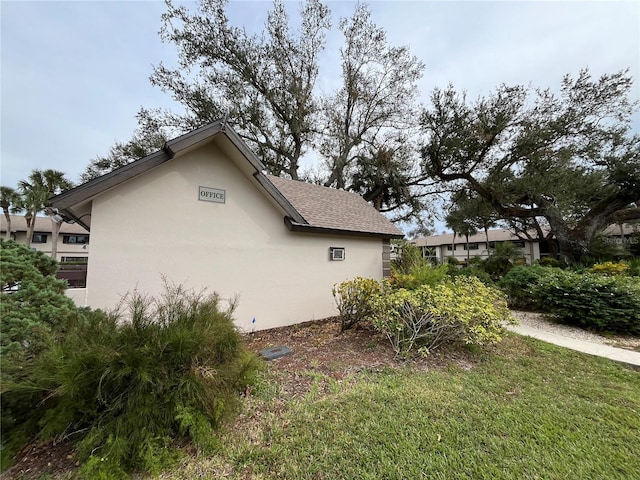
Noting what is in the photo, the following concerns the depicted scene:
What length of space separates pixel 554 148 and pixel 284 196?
51.9ft

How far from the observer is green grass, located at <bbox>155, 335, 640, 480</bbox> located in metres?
2.46

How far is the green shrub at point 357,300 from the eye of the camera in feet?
21.0

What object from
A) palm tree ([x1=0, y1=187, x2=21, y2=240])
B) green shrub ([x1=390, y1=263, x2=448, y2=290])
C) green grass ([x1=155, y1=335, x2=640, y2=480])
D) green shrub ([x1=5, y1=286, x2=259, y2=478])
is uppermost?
palm tree ([x1=0, y1=187, x2=21, y2=240])

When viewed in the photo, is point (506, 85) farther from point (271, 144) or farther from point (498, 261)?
point (271, 144)

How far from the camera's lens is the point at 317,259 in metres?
8.09

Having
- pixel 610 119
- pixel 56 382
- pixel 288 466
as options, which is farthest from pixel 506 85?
pixel 56 382

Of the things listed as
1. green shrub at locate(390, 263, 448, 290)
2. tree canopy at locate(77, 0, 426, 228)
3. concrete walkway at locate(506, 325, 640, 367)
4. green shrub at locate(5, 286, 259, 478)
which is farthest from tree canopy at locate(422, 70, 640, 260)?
green shrub at locate(5, 286, 259, 478)

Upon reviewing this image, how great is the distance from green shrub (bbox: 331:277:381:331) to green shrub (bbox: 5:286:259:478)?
12.7 ft

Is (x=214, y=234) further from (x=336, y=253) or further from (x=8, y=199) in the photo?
(x=8, y=199)

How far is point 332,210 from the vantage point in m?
9.52

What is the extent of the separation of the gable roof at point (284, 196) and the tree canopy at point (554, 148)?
360 inches

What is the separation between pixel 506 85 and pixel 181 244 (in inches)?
732

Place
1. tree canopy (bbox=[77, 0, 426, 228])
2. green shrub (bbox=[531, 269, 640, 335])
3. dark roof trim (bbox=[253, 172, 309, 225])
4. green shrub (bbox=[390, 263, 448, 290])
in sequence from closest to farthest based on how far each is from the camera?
1. dark roof trim (bbox=[253, 172, 309, 225])
2. green shrub (bbox=[531, 269, 640, 335])
3. green shrub (bbox=[390, 263, 448, 290])
4. tree canopy (bbox=[77, 0, 426, 228])

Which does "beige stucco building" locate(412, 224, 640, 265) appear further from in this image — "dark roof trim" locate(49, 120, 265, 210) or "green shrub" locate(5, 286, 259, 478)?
"green shrub" locate(5, 286, 259, 478)
